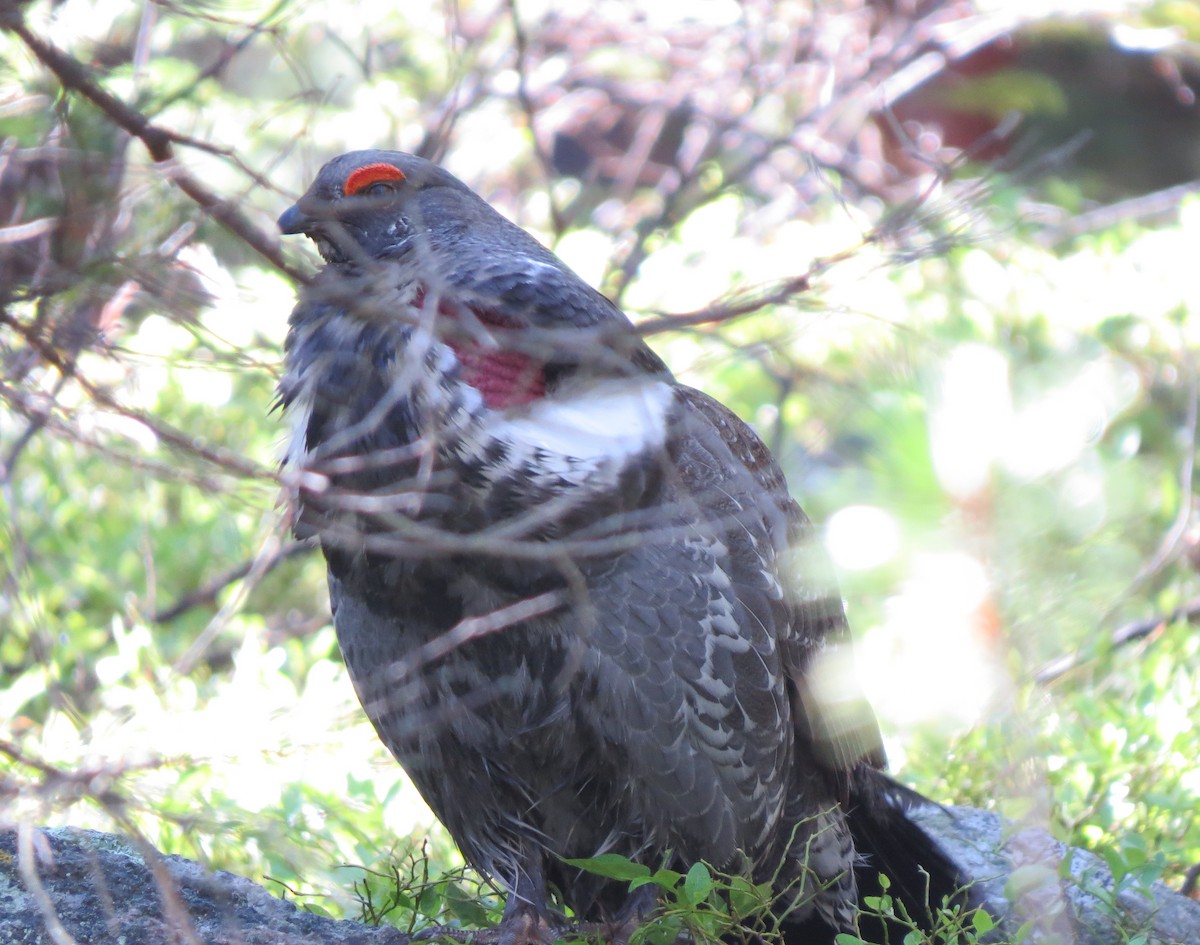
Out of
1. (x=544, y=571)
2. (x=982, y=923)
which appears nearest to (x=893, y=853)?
(x=982, y=923)

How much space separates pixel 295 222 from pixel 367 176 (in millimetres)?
212

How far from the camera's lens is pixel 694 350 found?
22.0ft

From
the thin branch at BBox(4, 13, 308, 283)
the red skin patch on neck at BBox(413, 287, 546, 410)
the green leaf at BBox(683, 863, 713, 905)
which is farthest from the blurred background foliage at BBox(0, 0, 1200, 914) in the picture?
the green leaf at BBox(683, 863, 713, 905)

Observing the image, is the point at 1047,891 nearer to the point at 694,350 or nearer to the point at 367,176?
the point at 367,176

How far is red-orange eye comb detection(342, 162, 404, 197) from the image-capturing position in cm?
332

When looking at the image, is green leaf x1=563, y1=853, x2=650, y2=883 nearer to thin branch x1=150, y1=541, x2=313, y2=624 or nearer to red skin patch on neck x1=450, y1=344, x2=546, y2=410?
red skin patch on neck x1=450, y1=344, x2=546, y2=410

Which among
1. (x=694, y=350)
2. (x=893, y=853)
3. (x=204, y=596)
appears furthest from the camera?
(x=694, y=350)

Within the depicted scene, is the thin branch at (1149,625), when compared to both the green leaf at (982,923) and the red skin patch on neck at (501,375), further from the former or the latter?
the red skin patch on neck at (501,375)

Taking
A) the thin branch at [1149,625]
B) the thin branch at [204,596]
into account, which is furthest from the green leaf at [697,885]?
the thin branch at [204,596]

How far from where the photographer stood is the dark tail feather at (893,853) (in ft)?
11.9

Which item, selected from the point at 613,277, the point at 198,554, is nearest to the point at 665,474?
the point at 613,277

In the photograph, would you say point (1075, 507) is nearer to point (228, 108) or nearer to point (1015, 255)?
point (1015, 255)

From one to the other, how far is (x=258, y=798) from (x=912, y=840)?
204 cm

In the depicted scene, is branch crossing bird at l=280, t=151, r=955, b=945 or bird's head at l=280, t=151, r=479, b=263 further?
bird's head at l=280, t=151, r=479, b=263
